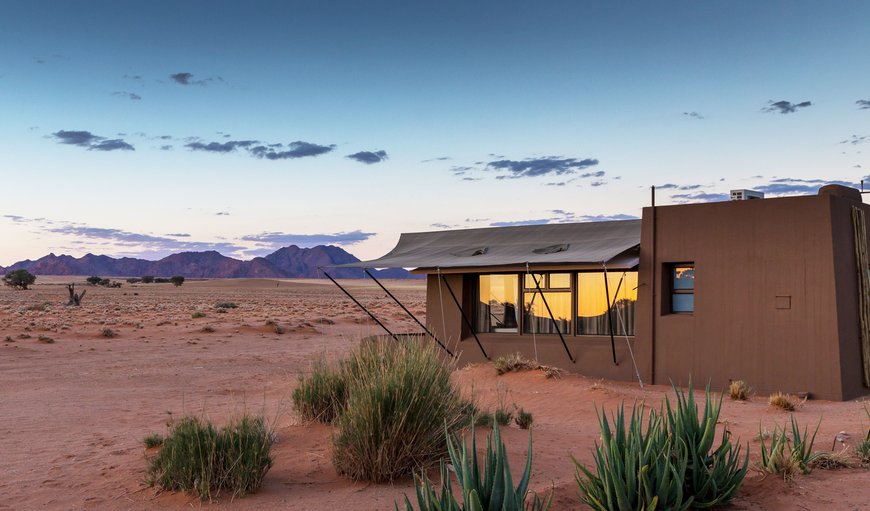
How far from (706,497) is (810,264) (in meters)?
8.64

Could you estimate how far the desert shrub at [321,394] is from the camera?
9.10 meters

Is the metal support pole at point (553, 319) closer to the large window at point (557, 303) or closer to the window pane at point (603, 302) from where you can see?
the large window at point (557, 303)

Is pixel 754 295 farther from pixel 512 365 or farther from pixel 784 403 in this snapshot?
pixel 512 365

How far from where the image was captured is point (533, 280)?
626 inches

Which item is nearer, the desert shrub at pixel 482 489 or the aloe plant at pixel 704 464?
the desert shrub at pixel 482 489

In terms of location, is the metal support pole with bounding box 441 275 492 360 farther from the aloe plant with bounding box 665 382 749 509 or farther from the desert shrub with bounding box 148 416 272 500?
the aloe plant with bounding box 665 382 749 509

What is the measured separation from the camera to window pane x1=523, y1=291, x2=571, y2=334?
614 inches

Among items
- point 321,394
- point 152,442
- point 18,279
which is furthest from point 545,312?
point 18,279

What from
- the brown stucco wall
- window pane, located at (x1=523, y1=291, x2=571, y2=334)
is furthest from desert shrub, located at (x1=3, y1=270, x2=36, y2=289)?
the brown stucco wall

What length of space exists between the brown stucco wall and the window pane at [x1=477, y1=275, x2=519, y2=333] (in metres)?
3.08

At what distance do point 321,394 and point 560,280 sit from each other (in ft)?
25.2

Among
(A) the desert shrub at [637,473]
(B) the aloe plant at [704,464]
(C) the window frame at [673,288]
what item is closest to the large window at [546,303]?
(C) the window frame at [673,288]

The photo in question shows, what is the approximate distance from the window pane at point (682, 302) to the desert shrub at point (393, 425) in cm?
818

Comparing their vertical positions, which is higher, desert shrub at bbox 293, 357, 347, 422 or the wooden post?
the wooden post
